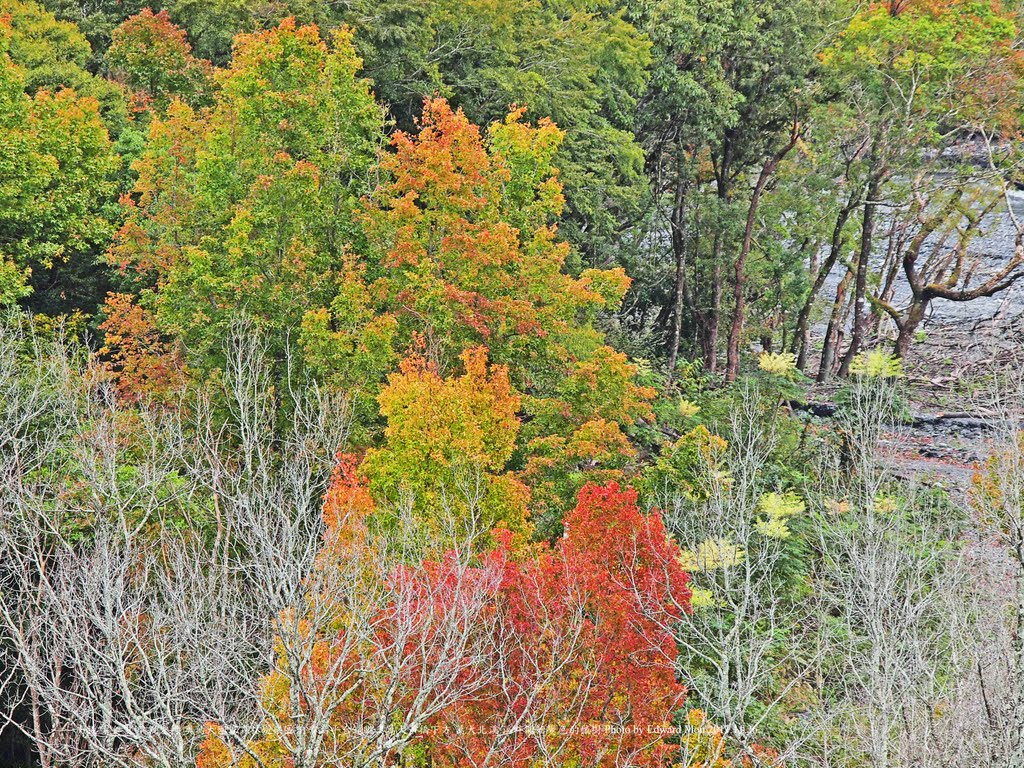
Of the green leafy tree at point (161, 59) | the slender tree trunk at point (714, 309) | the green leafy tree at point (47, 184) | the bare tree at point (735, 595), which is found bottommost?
Answer: the bare tree at point (735, 595)

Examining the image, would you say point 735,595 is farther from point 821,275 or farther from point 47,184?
point 47,184

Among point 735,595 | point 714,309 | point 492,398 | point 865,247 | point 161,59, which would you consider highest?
point 161,59

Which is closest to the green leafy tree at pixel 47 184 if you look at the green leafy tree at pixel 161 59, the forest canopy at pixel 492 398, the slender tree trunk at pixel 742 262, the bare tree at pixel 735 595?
the forest canopy at pixel 492 398

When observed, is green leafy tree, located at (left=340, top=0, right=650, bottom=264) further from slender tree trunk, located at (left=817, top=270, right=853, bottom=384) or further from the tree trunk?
slender tree trunk, located at (left=817, top=270, right=853, bottom=384)

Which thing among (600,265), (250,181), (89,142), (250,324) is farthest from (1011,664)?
(89,142)

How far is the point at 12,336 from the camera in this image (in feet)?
63.1

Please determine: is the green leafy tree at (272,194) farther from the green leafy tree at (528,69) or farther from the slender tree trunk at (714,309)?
the slender tree trunk at (714,309)

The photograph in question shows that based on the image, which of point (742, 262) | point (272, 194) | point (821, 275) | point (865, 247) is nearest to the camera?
point (272, 194)

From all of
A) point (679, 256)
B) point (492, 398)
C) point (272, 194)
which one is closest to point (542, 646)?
point (492, 398)

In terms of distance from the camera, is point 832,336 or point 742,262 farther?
point 832,336

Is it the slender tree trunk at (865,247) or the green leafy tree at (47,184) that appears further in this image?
the slender tree trunk at (865,247)

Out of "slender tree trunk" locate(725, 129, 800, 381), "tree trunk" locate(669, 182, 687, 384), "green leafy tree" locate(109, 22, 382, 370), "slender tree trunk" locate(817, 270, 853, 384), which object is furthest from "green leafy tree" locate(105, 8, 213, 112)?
"slender tree trunk" locate(817, 270, 853, 384)

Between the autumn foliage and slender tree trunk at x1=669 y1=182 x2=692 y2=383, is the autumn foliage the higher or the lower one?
the lower one

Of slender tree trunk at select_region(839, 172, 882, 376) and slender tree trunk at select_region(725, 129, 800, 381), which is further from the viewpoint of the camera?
slender tree trunk at select_region(725, 129, 800, 381)
